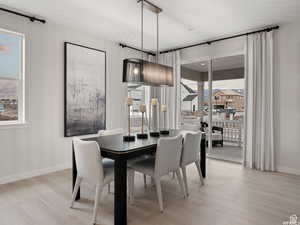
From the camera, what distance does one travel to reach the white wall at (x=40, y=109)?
319 centimetres

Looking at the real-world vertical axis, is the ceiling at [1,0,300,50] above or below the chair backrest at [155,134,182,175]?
above

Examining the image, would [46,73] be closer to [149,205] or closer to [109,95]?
[109,95]

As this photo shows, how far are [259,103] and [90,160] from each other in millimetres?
3336

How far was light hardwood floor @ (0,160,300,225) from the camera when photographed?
84.9 inches

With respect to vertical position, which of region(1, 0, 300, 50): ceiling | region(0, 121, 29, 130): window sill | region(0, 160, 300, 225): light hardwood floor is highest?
region(1, 0, 300, 50): ceiling

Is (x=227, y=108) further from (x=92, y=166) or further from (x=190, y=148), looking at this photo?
(x=92, y=166)

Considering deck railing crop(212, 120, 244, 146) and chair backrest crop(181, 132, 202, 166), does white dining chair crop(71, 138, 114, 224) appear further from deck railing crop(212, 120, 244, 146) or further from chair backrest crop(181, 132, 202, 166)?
deck railing crop(212, 120, 244, 146)

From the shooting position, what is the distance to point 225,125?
471 centimetres

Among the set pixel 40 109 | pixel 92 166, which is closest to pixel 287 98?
pixel 92 166

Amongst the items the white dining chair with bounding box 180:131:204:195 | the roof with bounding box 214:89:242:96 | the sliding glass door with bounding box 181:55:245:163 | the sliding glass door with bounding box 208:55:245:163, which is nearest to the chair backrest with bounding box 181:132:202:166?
the white dining chair with bounding box 180:131:204:195

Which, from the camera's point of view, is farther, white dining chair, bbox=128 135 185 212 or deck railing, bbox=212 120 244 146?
deck railing, bbox=212 120 244 146

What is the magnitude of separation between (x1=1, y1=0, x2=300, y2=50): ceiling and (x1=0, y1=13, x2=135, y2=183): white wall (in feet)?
0.86

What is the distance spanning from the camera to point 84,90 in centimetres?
406

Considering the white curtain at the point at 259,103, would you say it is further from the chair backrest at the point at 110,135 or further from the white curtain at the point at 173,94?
the chair backrest at the point at 110,135
